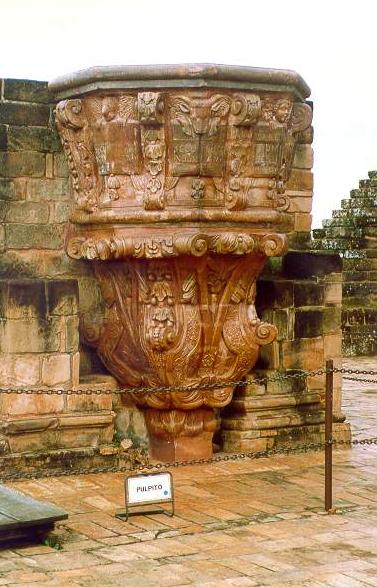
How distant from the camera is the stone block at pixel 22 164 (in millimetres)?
8328

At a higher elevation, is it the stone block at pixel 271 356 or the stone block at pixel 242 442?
the stone block at pixel 271 356

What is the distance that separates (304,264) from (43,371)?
7.91ft

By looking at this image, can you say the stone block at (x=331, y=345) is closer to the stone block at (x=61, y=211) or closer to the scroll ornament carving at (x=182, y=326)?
the scroll ornament carving at (x=182, y=326)

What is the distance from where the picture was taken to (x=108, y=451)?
8.56 meters

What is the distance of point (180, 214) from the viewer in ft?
26.5

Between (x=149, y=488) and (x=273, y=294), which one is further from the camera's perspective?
(x=273, y=294)

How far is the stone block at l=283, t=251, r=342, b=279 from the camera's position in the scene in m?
9.63

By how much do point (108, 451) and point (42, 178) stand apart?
1973 millimetres

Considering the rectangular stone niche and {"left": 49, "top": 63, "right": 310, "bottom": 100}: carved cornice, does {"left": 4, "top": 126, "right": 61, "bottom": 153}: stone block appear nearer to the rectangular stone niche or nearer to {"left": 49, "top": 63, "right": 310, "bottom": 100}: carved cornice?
{"left": 49, "top": 63, "right": 310, "bottom": 100}: carved cornice

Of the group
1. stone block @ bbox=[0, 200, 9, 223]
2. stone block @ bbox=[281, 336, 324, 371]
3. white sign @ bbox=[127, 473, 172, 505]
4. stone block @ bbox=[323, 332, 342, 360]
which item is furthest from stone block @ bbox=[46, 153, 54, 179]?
stone block @ bbox=[323, 332, 342, 360]

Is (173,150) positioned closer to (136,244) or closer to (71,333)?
(136,244)

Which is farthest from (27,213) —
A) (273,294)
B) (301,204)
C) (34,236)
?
(301,204)

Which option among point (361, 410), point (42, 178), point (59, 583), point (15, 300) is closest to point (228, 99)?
point (42, 178)

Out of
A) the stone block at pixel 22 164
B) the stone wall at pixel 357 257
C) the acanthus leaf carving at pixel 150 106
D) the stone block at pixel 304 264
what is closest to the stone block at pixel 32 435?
the stone block at pixel 22 164
